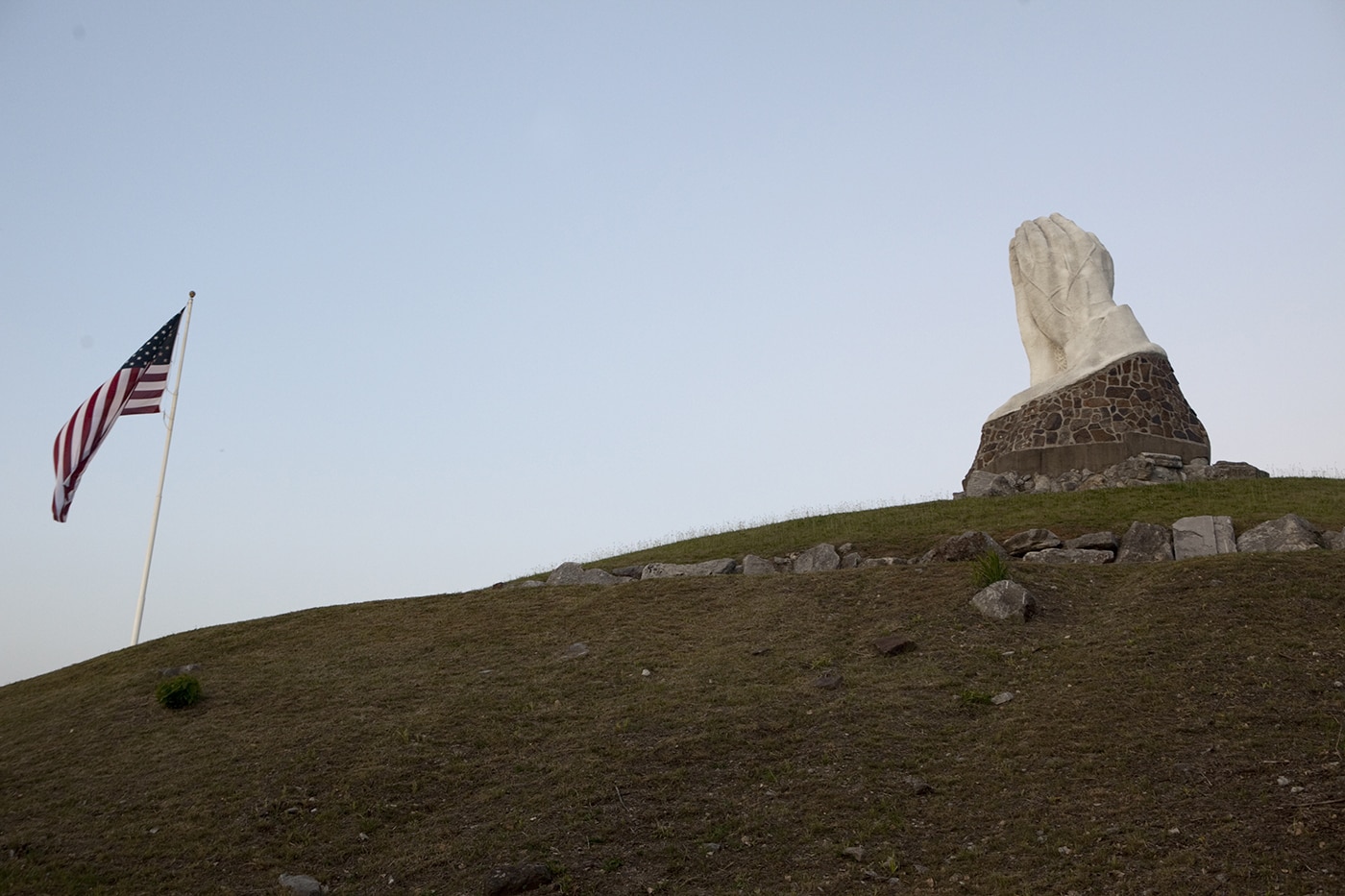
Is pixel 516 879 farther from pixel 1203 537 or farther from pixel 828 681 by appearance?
pixel 1203 537

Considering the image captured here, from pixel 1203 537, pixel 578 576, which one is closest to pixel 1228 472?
pixel 1203 537

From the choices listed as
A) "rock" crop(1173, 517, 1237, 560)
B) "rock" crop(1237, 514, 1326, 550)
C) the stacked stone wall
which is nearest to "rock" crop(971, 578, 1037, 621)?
"rock" crop(1173, 517, 1237, 560)

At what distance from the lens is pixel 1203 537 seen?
695 inches

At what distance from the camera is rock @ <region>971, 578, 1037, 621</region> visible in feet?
45.4

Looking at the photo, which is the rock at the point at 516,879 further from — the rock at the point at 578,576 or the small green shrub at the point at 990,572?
the rock at the point at 578,576

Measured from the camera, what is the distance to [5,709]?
1557 cm

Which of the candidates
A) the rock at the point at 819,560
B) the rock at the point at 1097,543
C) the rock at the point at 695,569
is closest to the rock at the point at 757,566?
the rock at the point at 695,569

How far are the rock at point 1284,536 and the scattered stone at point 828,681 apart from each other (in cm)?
832

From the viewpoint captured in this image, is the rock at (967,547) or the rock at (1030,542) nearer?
the rock at (967,547)

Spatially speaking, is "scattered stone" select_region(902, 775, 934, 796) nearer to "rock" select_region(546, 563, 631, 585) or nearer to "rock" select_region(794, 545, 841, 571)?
"rock" select_region(794, 545, 841, 571)

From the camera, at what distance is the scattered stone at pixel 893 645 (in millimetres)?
13219

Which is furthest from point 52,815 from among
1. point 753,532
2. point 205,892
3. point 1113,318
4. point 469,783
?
point 1113,318

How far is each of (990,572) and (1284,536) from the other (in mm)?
5587

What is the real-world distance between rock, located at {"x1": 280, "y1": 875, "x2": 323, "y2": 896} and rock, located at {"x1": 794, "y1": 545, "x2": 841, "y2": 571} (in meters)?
11.1
